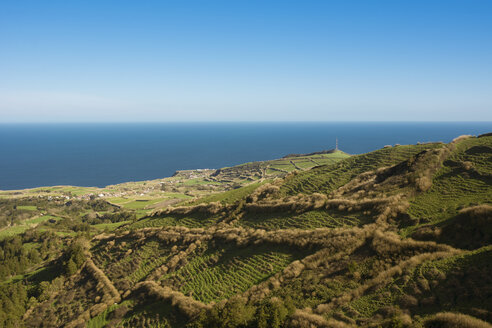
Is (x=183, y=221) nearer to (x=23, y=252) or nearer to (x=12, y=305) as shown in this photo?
(x=12, y=305)

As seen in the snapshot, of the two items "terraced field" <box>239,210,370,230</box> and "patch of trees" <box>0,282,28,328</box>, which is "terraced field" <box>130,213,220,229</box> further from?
"patch of trees" <box>0,282,28,328</box>

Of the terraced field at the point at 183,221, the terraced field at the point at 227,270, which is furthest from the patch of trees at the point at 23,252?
the terraced field at the point at 227,270

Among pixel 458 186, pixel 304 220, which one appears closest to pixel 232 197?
pixel 304 220

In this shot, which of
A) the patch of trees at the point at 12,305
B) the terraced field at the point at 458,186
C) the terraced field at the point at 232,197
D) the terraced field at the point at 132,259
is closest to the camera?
the terraced field at the point at 458,186

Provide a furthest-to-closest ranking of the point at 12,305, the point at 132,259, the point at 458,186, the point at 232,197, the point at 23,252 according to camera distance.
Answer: the point at 23,252 → the point at 232,197 → the point at 132,259 → the point at 12,305 → the point at 458,186

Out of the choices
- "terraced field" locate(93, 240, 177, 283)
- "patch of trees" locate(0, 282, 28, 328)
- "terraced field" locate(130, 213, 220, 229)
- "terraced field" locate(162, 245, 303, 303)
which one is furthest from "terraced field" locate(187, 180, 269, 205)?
"patch of trees" locate(0, 282, 28, 328)

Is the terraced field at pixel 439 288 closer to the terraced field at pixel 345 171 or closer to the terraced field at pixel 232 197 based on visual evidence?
the terraced field at pixel 345 171

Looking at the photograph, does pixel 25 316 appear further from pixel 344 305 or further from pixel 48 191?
pixel 48 191
